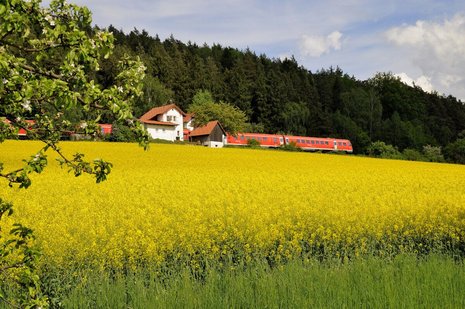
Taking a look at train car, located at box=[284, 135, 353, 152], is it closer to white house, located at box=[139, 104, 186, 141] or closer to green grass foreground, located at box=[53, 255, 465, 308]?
white house, located at box=[139, 104, 186, 141]

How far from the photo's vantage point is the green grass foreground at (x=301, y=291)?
19.4ft

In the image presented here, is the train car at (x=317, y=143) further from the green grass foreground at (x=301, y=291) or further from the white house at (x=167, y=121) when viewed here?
the green grass foreground at (x=301, y=291)

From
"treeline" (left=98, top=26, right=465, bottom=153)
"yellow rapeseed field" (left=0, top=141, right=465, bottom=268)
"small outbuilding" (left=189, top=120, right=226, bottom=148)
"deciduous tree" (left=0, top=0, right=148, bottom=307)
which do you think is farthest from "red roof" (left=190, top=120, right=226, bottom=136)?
"deciduous tree" (left=0, top=0, right=148, bottom=307)

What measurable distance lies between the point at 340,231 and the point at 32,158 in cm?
894

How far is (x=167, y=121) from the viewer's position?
3017 inches

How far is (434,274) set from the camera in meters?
7.12

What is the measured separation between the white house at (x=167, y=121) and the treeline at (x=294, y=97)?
12.5m

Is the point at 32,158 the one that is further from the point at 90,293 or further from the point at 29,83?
the point at 90,293

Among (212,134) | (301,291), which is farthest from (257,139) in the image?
(301,291)

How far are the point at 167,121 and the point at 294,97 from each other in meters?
50.4

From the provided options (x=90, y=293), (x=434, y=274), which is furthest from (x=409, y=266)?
(x=90, y=293)

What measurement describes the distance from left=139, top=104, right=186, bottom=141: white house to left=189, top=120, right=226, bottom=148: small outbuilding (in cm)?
498

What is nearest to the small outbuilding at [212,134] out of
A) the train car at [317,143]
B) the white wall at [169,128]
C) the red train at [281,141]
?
the red train at [281,141]

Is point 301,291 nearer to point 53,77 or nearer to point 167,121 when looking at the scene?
point 53,77
